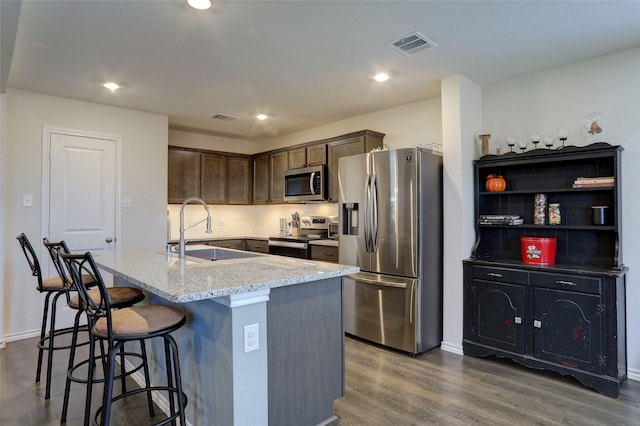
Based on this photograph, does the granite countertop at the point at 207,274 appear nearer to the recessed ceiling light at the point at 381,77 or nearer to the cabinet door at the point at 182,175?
the recessed ceiling light at the point at 381,77

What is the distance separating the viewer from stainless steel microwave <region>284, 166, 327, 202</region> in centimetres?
482

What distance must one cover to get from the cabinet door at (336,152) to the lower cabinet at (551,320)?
6.13ft

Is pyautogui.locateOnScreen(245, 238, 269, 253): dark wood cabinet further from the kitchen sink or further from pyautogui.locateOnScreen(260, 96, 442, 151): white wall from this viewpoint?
the kitchen sink

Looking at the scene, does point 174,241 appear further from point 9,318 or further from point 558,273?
point 558,273

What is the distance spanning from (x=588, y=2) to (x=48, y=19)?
3295 mm

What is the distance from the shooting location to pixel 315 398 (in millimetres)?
2117

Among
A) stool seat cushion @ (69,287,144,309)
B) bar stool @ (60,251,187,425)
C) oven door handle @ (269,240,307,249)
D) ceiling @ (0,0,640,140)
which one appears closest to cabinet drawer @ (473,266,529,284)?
ceiling @ (0,0,640,140)

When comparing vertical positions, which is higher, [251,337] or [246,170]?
[246,170]

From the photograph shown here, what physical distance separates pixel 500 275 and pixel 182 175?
419cm

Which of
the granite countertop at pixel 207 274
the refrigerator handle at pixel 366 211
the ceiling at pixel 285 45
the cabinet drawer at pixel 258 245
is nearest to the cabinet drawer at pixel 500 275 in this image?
the refrigerator handle at pixel 366 211

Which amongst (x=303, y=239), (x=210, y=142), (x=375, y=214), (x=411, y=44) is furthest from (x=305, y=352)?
(x=210, y=142)

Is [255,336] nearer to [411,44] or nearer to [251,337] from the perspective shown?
[251,337]

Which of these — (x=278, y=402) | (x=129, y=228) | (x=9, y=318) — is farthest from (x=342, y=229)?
(x=9, y=318)

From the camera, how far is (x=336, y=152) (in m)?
4.71
